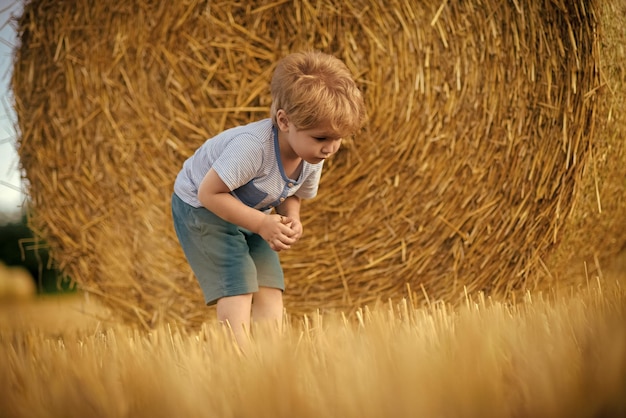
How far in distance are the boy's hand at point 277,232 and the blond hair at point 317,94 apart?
7.4 inches

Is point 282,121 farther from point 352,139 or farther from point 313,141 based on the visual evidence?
point 352,139

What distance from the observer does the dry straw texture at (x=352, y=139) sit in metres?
2.07

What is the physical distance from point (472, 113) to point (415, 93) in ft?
0.60

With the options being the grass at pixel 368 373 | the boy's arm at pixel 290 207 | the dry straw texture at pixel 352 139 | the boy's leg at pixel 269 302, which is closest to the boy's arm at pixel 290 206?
the boy's arm at pixel 290 207

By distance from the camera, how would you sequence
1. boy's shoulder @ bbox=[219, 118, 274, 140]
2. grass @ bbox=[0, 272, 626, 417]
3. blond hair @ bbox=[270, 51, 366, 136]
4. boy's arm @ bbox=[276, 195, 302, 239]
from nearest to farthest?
grass @ bbox=[0, 272, 626, 417] → blond hair @ bbox=[270, 51, 366, 136] → boy's shoulder @ bbox=[219, 118, 274, 140] → boy's arm @ bbox=[276, 195, 302, 239]

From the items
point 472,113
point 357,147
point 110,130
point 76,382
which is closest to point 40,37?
point 110,130

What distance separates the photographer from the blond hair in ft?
4.83

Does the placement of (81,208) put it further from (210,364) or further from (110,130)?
(210,364)

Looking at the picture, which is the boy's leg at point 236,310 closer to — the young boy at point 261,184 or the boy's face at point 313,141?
the young boy at point 261,184

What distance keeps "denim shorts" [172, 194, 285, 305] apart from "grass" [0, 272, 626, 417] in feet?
0.93

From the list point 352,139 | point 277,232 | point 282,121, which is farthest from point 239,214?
point 352,139

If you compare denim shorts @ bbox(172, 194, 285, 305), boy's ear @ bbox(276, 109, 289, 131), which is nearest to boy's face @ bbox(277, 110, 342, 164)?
boy's ear @ bbox(276, 109, 289, 131)

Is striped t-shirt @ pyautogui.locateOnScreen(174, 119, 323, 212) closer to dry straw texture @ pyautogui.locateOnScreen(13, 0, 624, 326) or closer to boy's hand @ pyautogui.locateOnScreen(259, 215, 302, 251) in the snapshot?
boy's hand @ pyautogui.locateOnScreen(259, 215, 302, 251)

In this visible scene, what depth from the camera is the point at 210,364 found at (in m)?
1.18
